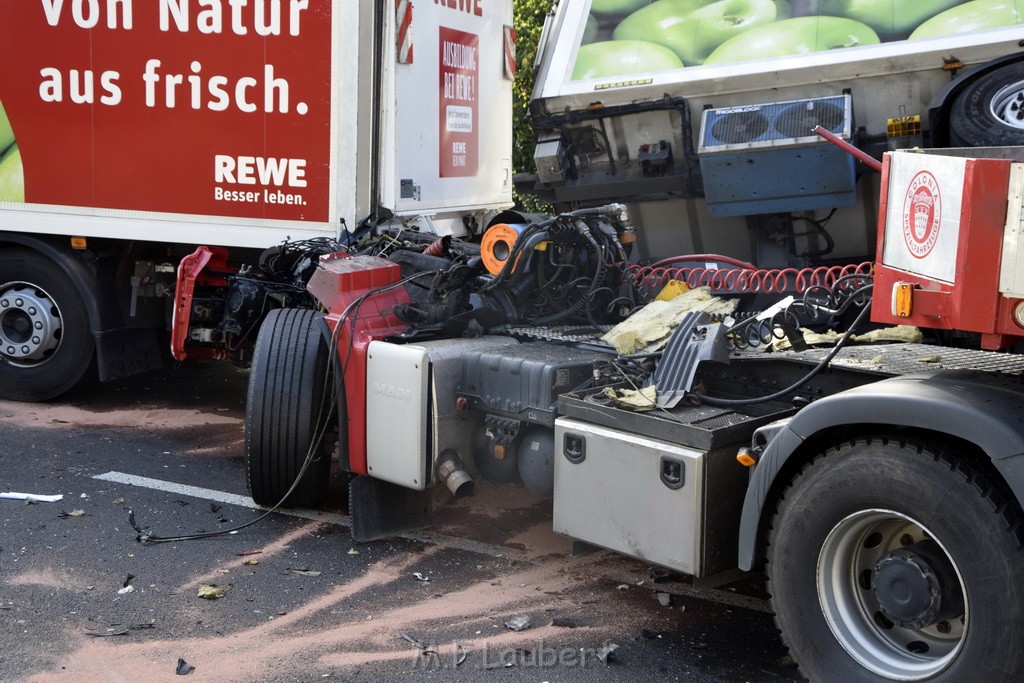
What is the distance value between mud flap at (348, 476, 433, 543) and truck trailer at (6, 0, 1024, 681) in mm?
15

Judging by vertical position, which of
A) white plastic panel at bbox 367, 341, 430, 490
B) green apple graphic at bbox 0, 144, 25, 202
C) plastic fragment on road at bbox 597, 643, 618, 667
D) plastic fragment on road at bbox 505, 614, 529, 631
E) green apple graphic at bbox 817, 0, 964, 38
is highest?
green apple graphic at bbox 817, 0, 964, 38

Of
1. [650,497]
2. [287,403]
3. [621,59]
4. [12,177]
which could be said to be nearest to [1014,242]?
[650,497]

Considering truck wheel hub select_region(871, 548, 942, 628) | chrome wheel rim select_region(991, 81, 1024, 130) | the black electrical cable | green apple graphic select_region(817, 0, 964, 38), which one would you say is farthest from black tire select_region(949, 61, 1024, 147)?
truck wheel hub select_region(871, 548, 942, 628)

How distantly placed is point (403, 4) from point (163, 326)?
3.04 metres

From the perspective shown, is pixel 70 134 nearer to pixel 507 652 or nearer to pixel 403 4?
pixel 403 4

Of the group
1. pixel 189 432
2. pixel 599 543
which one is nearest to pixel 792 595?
pixel 599 543

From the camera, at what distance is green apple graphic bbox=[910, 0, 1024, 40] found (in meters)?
4.59

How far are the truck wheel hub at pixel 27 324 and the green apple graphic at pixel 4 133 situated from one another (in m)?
0.94

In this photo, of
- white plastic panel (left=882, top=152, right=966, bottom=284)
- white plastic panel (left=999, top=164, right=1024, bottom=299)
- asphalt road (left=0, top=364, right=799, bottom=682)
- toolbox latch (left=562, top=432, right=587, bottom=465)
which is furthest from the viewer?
toolbox latch (left=562, top=432, right=587, bottom=465)

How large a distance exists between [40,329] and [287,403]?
3096 mm

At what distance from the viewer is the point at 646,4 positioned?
5605mm

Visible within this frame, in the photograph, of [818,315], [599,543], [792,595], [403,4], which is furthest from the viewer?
[403,4]

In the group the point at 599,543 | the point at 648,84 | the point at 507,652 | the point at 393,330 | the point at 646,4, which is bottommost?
the point at 507,652

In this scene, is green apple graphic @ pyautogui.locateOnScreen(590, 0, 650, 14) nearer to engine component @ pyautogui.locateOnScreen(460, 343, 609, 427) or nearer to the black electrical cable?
engine component @ pyautogui.locateOnScreen(460, 343, 609, 427)
